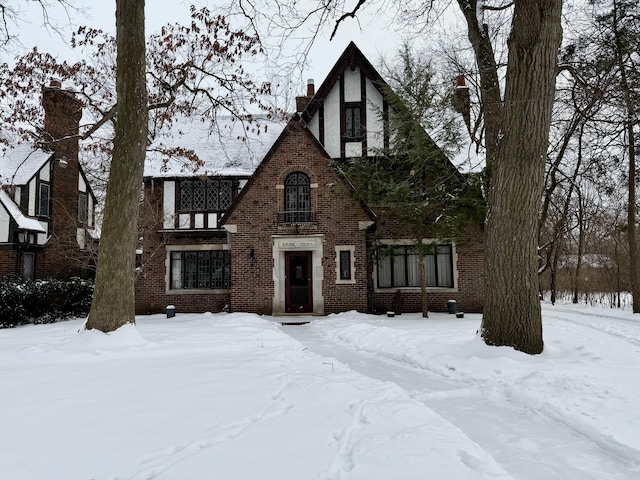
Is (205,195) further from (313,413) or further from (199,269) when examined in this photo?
(313,413)

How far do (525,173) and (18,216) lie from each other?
18931mm

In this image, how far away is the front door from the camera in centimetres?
1594

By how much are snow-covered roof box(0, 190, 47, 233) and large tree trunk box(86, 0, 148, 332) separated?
1231 cm

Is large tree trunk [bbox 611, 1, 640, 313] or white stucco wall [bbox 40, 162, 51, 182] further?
white stucco wall [bbox 40, 162, 51, 182]

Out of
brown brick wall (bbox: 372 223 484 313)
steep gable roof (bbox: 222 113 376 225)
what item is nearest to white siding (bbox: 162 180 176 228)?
steep gable roof (bbox: 222 113 376 225)

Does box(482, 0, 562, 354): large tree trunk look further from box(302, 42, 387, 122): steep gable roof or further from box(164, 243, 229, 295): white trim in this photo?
box(164, 243, 229, 295): white trim

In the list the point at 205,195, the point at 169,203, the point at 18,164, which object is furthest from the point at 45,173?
the point at 205,195

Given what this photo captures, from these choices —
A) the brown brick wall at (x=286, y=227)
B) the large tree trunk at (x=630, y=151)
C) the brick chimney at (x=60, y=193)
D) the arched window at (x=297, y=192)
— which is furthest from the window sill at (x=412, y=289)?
the brick chimney at (x=60, y=193)

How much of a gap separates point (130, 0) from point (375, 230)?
1116cm

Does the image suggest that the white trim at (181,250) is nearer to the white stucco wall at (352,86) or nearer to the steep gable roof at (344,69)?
the steep gable roof at (344,69)

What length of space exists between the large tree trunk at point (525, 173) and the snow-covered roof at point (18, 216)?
18.2m

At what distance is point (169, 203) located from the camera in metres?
17.6

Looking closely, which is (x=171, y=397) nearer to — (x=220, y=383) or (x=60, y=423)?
(x=220, y=383)

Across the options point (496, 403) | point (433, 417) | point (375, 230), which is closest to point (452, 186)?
point (375, 230)
